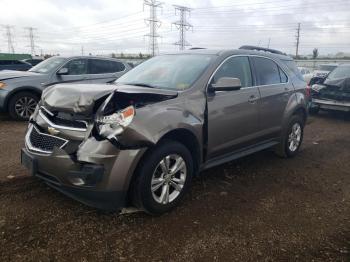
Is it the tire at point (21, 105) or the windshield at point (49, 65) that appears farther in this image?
the windshield at point (49, 65)

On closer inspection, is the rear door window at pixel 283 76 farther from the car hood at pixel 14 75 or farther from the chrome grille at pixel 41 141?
the car hood at pixel 14 75

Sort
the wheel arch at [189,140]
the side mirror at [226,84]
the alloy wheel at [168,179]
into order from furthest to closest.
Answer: the side mirror at [226,84] → the wheel arch at [189,140] → the alloy wheel at [168,179]

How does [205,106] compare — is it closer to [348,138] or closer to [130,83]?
[130,83]

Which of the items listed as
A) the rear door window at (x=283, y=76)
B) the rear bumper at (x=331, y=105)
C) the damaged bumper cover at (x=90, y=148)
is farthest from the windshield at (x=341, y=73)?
the damaged bumper cover at (x=90, y=148)

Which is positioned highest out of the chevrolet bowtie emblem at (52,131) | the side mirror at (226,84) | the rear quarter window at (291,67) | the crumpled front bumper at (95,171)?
the rear quarter window at (291,67)

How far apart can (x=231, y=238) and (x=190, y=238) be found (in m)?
0.39

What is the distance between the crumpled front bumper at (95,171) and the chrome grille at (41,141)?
99 mm

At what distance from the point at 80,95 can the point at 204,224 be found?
1.78 metres

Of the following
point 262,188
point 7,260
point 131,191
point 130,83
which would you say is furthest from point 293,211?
point 7,260

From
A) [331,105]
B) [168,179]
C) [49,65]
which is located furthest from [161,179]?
[331,105]

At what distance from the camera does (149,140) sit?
322cm

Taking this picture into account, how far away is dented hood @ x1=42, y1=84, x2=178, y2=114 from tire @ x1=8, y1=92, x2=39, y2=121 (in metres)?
5.05

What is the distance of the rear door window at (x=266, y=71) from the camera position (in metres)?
4.97

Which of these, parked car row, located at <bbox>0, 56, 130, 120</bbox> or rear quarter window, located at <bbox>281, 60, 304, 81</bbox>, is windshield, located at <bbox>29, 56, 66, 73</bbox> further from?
rear quarter window, located at <bbox>281, 60, 304, 81</bbox>
